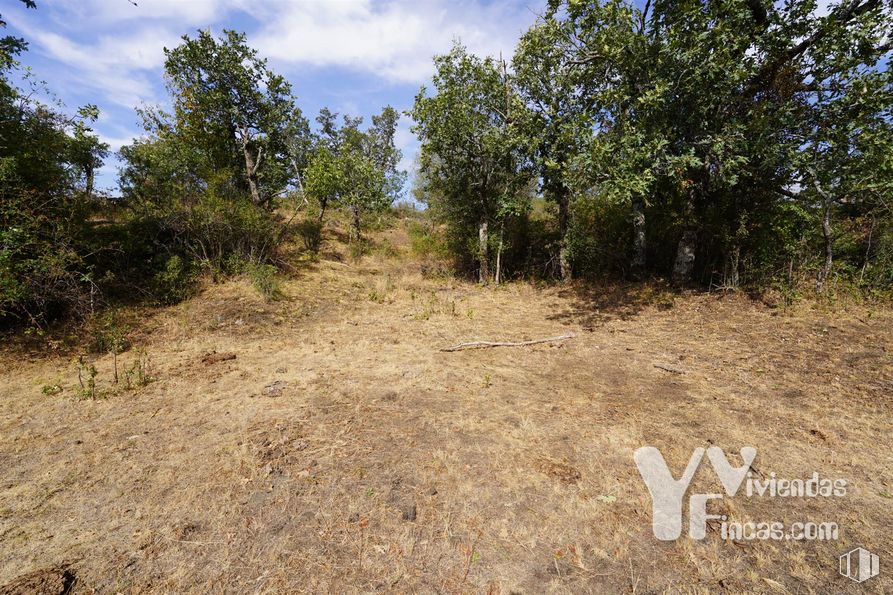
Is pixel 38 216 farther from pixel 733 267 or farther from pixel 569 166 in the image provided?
pixel 733 267

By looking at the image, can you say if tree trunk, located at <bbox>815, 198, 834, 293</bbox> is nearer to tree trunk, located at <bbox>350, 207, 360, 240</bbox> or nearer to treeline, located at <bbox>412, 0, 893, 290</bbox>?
treeline, located at <bbox>412, 0, 893, 290</bbox>

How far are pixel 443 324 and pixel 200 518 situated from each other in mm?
6531

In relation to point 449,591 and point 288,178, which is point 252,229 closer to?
point 288,178

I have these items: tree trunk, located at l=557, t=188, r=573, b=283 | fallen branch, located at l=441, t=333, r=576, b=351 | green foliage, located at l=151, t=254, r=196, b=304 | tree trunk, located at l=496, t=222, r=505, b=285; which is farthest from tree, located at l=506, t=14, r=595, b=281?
green foliage, located at l=151, t=254, r=196, b=304

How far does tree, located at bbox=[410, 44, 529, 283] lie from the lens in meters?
11.9

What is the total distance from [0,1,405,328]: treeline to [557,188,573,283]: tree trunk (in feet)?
28.6

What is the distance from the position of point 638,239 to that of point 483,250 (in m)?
5.39

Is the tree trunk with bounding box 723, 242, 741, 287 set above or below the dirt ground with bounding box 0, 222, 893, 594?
above

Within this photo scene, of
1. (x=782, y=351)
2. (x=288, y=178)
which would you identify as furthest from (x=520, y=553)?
(x=288, y=178)

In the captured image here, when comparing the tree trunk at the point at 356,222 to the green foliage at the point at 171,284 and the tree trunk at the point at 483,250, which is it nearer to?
the tree trunk at the point at 483,250

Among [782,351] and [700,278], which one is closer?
[782,351]

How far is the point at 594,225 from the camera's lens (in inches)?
517

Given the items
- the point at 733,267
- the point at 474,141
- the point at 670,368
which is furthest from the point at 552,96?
the point at 670,368

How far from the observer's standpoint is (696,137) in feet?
26.3
